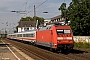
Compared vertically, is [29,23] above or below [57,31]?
above

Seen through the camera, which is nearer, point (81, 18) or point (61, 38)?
point (61, 38)

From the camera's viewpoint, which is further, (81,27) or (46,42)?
(81,27)

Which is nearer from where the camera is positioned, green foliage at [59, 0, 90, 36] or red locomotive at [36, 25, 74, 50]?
red locomotive at [36, 25, 74, 50]

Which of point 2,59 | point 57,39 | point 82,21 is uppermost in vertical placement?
point 82,21

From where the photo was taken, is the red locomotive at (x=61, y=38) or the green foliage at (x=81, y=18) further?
the green foliage at (x=81, y=18)

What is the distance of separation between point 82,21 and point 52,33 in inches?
1166

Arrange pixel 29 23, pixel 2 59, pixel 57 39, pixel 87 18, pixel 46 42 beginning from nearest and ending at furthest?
pixel 2 59 < pixel 57 39 < pixel 46 42 < pixel 87 18 < pixel 29 23

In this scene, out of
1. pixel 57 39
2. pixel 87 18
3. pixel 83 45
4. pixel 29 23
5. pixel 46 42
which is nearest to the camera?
pixel 57 39

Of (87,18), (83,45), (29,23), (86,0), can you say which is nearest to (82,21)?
(87,18)

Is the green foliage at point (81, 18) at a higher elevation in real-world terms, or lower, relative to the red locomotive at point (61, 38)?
higher

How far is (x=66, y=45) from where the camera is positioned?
23453 millimetres

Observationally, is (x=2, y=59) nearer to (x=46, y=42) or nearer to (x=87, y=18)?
(x=46, y=42)

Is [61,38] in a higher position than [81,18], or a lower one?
lower

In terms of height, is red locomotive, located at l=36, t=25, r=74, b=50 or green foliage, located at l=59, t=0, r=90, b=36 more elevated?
green foliage, located at l=59, t=0, r=90, b=36
